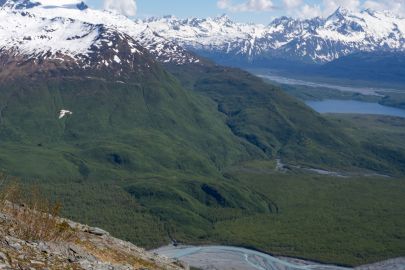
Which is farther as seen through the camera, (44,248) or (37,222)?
(37,222)

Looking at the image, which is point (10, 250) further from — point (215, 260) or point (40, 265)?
point (215, 260)

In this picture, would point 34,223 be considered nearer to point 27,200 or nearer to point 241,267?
point 27,200

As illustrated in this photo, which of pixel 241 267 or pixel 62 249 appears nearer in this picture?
pixel 62 249

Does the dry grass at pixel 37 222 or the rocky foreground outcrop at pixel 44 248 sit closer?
the rocky foreground outcrop at pixel 44 248

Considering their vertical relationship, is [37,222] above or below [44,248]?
above

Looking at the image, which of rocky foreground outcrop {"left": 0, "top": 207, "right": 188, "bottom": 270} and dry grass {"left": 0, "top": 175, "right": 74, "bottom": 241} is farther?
dry grass {"left": 0, "top": 175, "right": 74, "bottom": 241}

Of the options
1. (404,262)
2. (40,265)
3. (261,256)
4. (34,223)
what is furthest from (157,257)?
(404,262)

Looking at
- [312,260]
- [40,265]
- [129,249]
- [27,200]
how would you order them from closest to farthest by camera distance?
[40,265] < [27,200] < [129,249] < [312,260]

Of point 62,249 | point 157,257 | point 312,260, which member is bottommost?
point 312,260

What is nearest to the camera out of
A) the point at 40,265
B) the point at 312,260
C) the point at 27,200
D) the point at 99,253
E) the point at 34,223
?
the point at 40,265

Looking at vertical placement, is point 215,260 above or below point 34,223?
below
